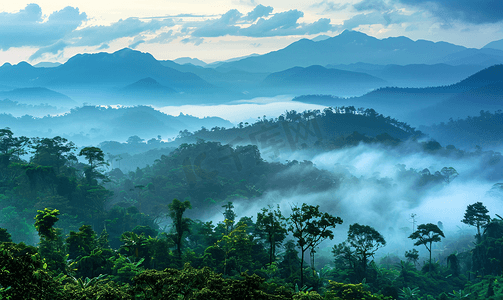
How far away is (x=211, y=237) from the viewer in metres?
32.2

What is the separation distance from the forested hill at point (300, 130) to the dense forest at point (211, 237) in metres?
33.6

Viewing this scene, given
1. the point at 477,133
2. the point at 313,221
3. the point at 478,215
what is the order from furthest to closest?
the point at 477,133 → the point at 478,215 → the point at 313,221

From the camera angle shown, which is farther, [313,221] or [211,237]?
[211,237]

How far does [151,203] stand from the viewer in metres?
59.5

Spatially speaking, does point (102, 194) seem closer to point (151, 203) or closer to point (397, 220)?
point (151, 203)

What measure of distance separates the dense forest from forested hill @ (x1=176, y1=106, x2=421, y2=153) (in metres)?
33.6

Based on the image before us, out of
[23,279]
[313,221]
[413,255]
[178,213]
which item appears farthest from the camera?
[413,255]

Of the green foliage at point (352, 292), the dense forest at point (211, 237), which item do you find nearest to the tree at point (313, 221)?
the dense forest at point (211, 237)

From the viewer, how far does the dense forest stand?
13.5 metres

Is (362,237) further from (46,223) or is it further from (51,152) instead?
(51,152)

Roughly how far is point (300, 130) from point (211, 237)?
321 feet

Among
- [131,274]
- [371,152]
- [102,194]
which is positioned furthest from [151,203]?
[371,152]

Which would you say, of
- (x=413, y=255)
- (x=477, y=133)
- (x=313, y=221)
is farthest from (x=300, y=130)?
(x=313, y=221)

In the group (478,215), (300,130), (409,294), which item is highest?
(300,130)
